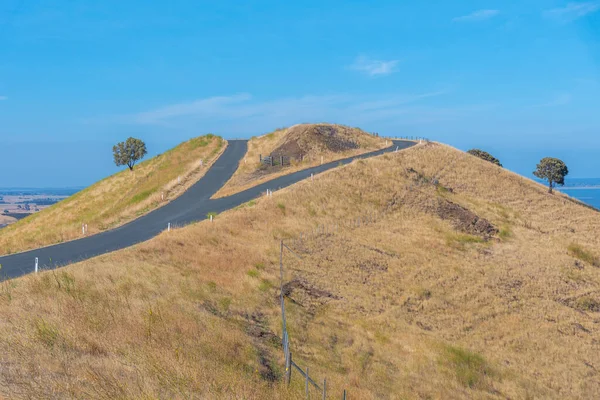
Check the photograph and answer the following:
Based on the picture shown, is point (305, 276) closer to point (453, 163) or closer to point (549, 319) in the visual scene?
point (549, 319)

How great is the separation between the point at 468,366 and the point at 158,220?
21.3m

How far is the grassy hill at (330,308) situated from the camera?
8445 mm

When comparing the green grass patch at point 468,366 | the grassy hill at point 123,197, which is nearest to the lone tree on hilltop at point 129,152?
the grassy hill at point 123,197

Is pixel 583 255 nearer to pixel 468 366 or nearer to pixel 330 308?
pixel 468 366

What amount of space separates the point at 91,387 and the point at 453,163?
5195 centimetres

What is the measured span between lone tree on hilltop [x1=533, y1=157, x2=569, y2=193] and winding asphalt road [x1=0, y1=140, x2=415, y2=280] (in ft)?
114

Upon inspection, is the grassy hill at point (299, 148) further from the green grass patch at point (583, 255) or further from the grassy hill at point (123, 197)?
the green grass patch at point (583, 255)

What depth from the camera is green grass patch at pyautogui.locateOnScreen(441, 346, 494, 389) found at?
15.2 m

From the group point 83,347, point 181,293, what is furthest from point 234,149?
point 83,347

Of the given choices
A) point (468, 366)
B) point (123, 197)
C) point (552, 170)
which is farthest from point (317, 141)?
point (468, 366)

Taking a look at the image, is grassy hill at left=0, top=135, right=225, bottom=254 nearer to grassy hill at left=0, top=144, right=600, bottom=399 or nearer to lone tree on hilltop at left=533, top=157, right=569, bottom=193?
grassy hill at left=0, top=144, right=600, bottom=399

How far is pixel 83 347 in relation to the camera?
28.0 ft

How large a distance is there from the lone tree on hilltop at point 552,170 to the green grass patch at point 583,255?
32.2m

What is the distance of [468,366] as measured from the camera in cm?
1623
